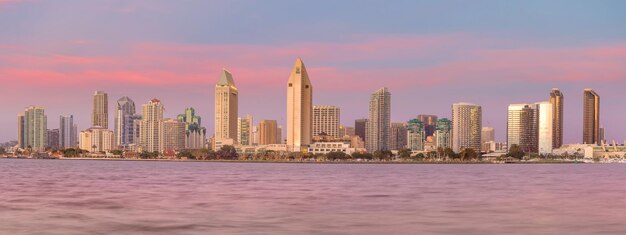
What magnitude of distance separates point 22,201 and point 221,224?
75.2 ft

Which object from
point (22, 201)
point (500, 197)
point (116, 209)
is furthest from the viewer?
point (500, 197)

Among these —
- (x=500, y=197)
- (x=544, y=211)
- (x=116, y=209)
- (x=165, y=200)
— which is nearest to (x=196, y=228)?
(x=116, y=209)

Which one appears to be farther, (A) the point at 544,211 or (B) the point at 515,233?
(A) the point at 544,211

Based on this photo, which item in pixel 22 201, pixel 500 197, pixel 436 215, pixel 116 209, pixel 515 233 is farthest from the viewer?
pixel 500 197

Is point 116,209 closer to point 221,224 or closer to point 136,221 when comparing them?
point 136,221

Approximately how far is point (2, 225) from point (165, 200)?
20399 mm

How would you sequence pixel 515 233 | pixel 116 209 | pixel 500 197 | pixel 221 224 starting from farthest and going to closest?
pixel 500 197 < pixel 116 209 < pixel 221 224 < pixel 515 233

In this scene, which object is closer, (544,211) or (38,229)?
(38,229)

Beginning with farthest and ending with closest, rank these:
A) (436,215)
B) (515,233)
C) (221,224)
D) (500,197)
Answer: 1. (500,197)
2. (436,215)
3. (221,224)
4. (515,233)

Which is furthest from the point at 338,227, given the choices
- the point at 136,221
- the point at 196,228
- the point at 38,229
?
the point at 38,229

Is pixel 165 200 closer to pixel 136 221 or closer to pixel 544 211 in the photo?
Answer: pixel 136 221

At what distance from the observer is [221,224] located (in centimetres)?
4422

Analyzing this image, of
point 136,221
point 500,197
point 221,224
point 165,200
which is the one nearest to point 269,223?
point 221,224

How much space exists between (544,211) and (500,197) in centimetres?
1521
